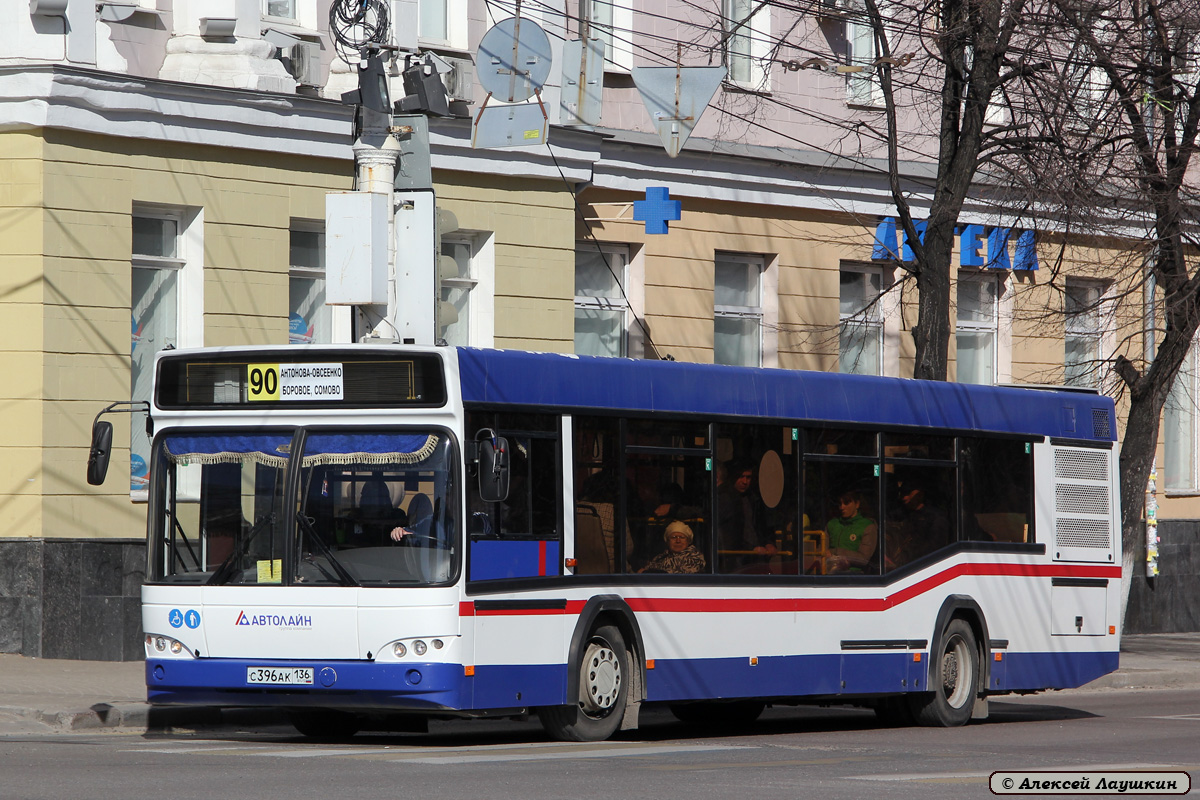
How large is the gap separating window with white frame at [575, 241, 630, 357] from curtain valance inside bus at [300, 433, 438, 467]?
39.3 ft

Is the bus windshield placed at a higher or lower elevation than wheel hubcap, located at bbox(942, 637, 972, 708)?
higher

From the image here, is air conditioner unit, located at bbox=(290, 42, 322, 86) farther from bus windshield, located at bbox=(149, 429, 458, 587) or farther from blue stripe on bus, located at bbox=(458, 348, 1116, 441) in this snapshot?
bus windshield, located at bbox=(149, 429, 458, 587)

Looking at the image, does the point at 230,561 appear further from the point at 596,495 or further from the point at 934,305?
the point at 934,305

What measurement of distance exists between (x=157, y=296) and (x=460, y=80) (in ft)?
14.0

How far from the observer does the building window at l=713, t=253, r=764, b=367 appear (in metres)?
26.1

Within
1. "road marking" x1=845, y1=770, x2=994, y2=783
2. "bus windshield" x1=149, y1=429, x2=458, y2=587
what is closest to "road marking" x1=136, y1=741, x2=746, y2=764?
"bus windshield" x1=149, y1=429, x2=458, y2=587

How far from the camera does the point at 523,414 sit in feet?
42.7

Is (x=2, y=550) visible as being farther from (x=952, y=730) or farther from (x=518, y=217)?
(x=952, y=730)

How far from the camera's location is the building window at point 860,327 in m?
27.5

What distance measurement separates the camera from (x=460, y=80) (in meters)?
22.2

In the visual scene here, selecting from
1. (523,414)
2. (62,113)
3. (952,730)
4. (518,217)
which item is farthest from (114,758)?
(518,217)

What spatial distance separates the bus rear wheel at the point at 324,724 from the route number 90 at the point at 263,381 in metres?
2.40

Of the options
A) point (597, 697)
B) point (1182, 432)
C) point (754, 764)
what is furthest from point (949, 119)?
point (1182, 432)

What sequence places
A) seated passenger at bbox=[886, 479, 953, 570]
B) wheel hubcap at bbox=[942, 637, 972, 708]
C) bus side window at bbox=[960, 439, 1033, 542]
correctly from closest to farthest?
1. seated passenger at bbox=[886, 479, 953, 570]
2. wheel hubcap at bbox=[942, 637, 972, 708]
3. bus side window at bbox=[960, 439, 1033, 542]
